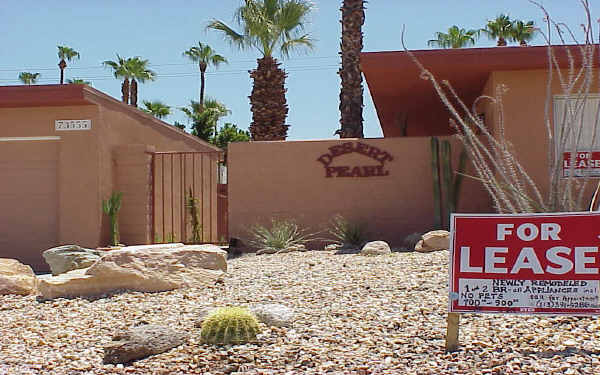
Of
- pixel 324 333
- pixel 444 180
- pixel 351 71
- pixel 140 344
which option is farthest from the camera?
pixel 351 71

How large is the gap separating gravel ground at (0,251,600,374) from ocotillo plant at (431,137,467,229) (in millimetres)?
3960

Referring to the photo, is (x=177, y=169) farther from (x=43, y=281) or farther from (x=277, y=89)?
(x=43, y=281)

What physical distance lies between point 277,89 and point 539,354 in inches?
592

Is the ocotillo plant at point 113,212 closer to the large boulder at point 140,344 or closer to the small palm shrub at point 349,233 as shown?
the small palm shrub at point 349,233

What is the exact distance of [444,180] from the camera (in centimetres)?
1256

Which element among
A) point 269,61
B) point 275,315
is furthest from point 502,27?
point 275,315

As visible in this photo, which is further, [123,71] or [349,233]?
[123,71]

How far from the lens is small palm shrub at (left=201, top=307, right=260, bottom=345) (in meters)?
5.80

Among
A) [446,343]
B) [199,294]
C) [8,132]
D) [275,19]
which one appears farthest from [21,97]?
[446,343]

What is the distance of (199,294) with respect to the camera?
786 cm

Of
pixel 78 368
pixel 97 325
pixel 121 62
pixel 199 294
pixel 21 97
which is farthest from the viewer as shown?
pixel 121 62

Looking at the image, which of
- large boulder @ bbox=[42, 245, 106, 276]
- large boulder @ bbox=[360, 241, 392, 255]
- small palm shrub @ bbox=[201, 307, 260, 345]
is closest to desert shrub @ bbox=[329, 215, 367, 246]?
large boulder @ bbox=[360, 241, 392, 255]

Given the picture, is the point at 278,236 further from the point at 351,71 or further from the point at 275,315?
the point at 351,71

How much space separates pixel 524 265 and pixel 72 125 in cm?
997
